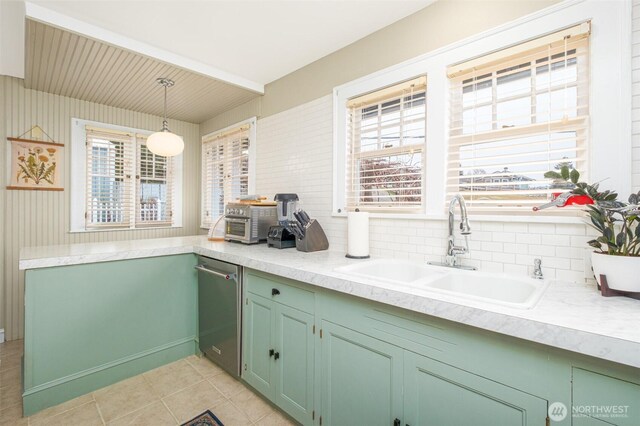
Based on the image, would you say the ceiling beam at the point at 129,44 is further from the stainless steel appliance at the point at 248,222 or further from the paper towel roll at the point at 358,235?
the paper towel roll at the point at 358,235

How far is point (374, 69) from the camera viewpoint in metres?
2.36

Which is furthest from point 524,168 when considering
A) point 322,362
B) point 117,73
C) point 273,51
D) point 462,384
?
point 117,73

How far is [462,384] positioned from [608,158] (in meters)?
1.23

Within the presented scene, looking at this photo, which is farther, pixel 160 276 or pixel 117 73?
pixel 117 73

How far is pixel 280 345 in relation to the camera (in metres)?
1.93

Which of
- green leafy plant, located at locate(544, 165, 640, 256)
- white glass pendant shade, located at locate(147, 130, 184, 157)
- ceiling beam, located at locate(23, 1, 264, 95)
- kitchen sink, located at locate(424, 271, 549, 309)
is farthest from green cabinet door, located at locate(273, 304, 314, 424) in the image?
ceiling beam, located at locate(23, 1, 264, 95)

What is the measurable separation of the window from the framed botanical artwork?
1.68m

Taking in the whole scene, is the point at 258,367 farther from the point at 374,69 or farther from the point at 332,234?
the point at 374,69

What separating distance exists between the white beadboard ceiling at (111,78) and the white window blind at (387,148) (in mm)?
1633

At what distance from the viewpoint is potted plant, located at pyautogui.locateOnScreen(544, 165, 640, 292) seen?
1.15 metres

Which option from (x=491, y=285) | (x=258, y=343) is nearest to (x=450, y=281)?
(x=491, y=285)

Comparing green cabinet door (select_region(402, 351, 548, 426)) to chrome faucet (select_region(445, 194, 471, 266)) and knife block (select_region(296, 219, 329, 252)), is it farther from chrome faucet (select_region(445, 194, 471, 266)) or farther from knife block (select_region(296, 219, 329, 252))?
knife block (select_region(296, 219, 329, 252))

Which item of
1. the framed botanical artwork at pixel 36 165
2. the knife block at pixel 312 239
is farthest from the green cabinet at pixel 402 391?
the framed botanical artwork at pixel 36 165

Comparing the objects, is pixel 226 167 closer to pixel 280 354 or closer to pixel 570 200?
pixel 280 354
